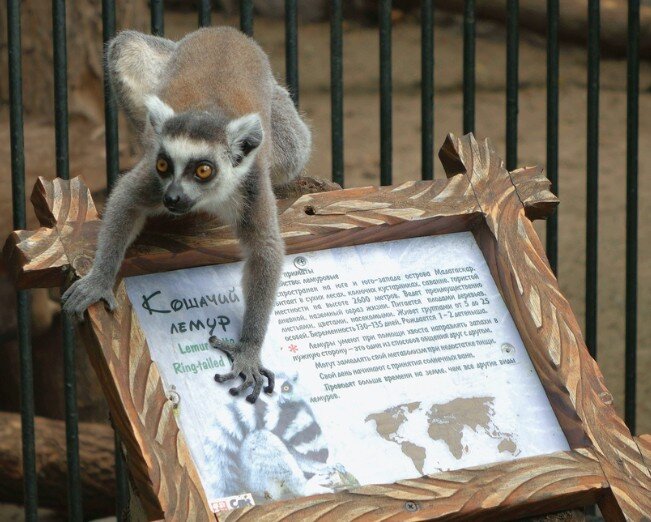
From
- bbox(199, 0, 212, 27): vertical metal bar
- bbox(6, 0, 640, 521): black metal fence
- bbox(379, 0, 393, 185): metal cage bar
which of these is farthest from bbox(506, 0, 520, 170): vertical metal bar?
bbox(199, 0, 212, 27): vertical metal bar

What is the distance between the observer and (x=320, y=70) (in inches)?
459

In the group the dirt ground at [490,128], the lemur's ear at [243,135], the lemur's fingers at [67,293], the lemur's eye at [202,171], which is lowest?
the dirt ground at [490,128]

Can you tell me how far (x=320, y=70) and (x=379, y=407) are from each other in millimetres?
9171

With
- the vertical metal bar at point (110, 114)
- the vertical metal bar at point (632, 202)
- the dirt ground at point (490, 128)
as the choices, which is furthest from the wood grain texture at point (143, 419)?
the dirt ground at point (490, 128)

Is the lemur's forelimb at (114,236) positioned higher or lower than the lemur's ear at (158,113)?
lower

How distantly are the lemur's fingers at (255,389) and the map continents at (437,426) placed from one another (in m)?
0.29

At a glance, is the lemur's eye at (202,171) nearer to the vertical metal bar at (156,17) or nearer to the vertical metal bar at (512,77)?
the vertical metal bar at (156,17)

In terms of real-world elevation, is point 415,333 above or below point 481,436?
above

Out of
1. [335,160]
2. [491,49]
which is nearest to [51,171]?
[335,160]

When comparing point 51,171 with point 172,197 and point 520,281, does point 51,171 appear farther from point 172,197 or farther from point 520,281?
point 520,281

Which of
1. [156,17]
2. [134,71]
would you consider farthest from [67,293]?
[156,17]

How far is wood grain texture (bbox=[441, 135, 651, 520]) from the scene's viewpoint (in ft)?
9.30

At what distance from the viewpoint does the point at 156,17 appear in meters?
4.29

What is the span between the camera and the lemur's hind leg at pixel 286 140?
3.96 metres
